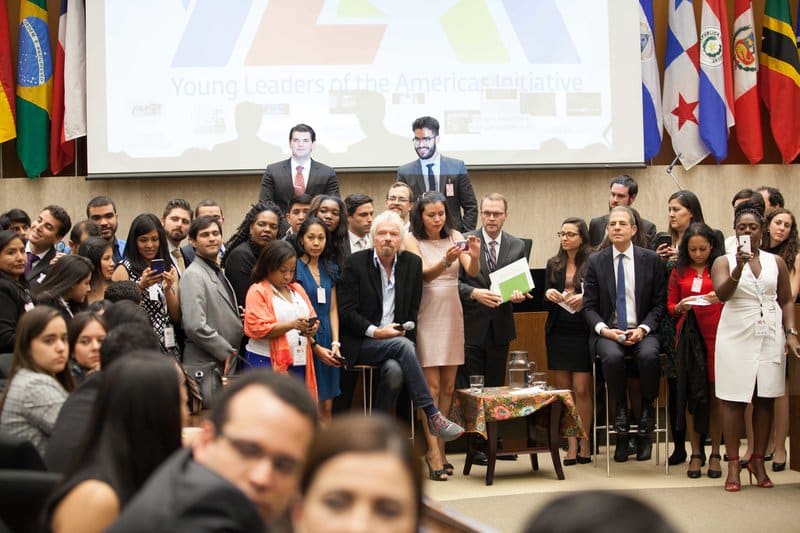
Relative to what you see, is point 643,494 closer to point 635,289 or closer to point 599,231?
point 635,289

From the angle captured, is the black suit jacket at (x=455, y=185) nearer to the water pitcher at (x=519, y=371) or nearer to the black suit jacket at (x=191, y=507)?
the water pitcher at (x=519, y=371)

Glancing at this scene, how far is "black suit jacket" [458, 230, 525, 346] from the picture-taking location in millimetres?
6738

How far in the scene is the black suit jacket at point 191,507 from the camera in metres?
1.46

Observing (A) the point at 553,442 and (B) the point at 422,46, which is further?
(B) the point at 422,46

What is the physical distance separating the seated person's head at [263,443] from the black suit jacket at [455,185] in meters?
5.73

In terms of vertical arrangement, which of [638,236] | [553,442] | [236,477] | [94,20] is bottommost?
[553,442]

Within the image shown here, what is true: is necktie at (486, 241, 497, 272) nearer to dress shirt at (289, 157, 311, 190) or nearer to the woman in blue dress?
the woman in blue dress

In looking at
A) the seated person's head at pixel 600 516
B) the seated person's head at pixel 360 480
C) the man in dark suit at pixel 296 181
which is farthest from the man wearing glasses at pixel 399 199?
the seated person's head at pixel 600 516

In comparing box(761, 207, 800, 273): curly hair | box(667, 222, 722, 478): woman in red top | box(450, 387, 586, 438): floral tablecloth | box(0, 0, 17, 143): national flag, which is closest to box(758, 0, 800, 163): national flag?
box(761, 207, 800, 273): curly hair

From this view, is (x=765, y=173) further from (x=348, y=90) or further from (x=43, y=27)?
(x=43, y=27)

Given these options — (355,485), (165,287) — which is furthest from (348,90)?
(355,485)

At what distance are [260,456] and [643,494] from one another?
4624mm

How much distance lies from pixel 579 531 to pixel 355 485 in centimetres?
31

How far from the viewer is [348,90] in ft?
30.4
